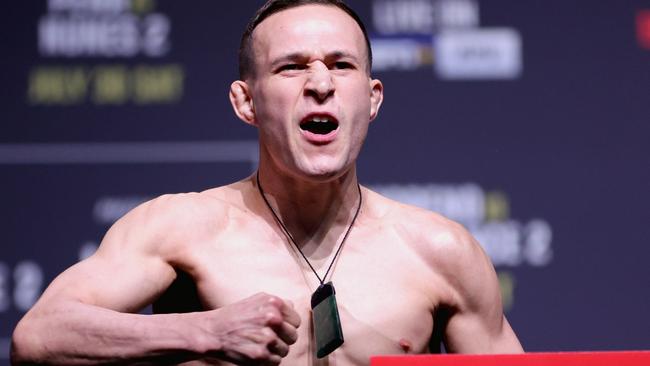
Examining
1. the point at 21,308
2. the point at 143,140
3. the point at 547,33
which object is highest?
the point at 547,33

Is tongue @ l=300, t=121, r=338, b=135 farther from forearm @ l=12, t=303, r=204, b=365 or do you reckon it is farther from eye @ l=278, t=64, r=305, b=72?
forearm @ l=12, t=303, r=204, b=365

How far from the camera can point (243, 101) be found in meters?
1.61

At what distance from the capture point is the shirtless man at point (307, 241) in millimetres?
1422

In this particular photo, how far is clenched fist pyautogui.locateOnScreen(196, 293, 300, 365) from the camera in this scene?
1180 millimetres

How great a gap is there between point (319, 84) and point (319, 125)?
98 millimetres

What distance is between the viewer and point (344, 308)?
4.85 ft

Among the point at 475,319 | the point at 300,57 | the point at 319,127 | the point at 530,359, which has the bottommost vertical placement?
the point at 475,319

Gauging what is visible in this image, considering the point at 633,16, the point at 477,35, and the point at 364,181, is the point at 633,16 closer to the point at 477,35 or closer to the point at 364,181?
the point at 477,35

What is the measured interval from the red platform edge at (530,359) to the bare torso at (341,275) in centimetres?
36

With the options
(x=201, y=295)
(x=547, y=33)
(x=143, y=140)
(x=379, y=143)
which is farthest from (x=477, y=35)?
(x=201, y=295)

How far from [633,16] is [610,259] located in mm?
542

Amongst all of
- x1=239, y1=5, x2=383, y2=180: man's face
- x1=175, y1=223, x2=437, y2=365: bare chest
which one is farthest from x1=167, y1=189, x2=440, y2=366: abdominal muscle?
x1=239, y1=5, x2=383, y2=180: man's face

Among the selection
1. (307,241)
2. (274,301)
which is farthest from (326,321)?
(307,241)

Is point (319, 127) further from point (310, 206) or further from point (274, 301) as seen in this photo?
point (274, 301)
